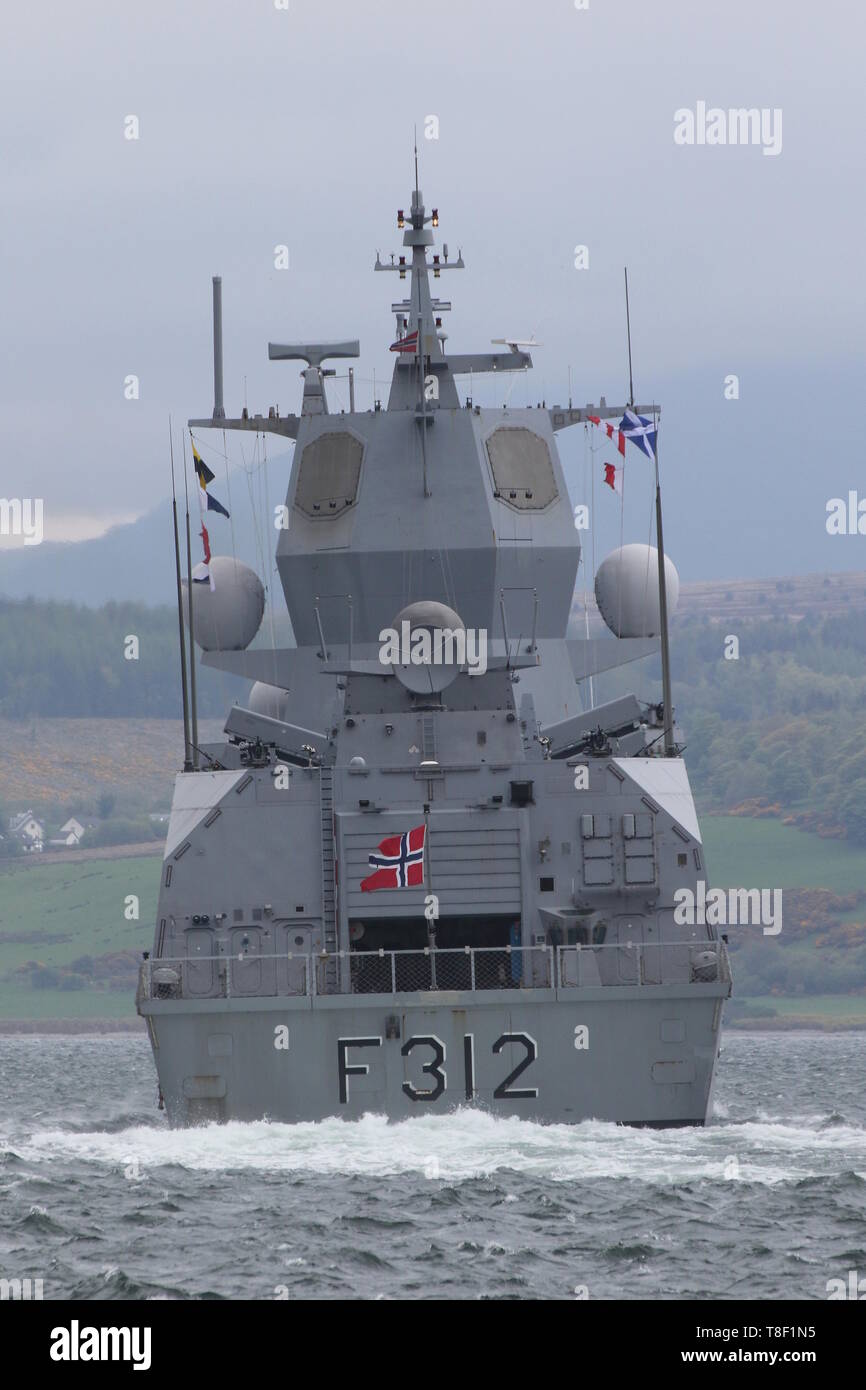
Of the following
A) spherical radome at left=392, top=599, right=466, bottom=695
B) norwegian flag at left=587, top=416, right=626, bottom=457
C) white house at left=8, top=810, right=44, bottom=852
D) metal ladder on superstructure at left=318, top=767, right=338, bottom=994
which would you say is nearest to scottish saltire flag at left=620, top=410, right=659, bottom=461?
norwegian flag at left=587, top=416, right=626, bottom=457

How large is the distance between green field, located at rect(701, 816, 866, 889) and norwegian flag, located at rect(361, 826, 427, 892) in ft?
290

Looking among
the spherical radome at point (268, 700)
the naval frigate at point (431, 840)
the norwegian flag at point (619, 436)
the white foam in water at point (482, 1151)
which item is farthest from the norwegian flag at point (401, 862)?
the spherical radome at point (268, 700)

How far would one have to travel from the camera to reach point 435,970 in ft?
89.1

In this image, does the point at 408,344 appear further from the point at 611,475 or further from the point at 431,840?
→ the point at 431,840

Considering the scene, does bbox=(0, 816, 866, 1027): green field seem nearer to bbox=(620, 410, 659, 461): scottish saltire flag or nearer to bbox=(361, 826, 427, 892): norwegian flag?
bbox=(620, 410, 659, 461): scottish saltire flag

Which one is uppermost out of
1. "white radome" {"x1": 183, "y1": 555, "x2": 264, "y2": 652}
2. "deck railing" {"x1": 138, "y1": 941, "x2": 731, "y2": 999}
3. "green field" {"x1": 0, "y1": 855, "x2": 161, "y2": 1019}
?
"white radome" {"x1": 183, "y1": 555, "x2": 264, "y2": 652}

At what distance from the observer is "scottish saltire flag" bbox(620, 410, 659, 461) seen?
110 feet

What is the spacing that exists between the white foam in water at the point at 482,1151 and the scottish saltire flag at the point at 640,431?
10.6m

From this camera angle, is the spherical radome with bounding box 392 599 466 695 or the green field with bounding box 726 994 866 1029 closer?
the spherical radome with bounding box 392 599 466 695

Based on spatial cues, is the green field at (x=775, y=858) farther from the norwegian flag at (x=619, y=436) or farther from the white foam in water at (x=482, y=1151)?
the white foam in water at (x=482, y=1151)

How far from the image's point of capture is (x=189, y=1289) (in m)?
17.0

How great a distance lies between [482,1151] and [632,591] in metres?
13.6
